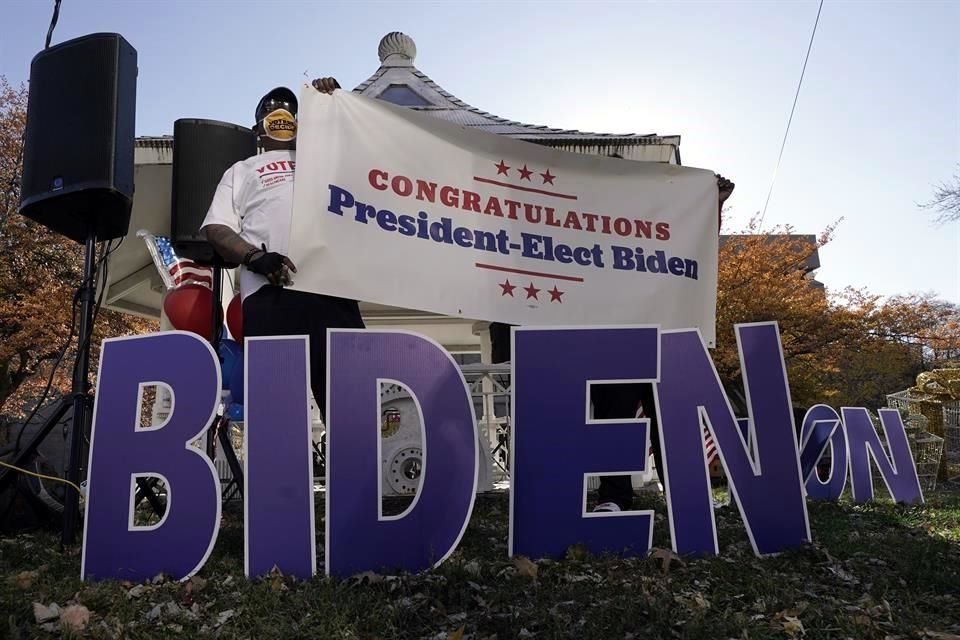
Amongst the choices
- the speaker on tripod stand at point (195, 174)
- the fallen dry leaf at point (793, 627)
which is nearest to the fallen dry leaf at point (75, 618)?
the fallen dry leaf at point (793, 627)

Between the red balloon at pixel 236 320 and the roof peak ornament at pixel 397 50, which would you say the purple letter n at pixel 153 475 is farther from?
the roof peak ornament at pixel 397 50

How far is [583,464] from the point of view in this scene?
279 cm

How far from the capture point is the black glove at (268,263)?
2912mm

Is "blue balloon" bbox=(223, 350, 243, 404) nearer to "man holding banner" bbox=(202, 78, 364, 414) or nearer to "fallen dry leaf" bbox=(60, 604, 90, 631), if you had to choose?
"man holding banner" bbox=(202, 78, 364, 414)

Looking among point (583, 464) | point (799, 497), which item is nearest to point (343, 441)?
point (583, 464)

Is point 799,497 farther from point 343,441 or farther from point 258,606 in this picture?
point 258,606

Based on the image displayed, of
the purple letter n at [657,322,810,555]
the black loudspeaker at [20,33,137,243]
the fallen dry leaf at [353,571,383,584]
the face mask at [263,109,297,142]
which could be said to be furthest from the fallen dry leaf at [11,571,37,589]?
the purple letter n at [657,322,810,555]

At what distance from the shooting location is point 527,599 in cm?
233

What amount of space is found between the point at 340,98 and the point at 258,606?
2231 mm

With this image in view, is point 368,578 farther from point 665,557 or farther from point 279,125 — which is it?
point 279,125

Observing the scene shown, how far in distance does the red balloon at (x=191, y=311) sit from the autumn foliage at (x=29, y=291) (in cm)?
1115

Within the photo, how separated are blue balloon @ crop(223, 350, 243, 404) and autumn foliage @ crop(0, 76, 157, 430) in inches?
462

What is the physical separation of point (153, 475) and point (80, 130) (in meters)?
1.66

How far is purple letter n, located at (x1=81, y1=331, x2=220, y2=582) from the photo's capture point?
2.53 m
